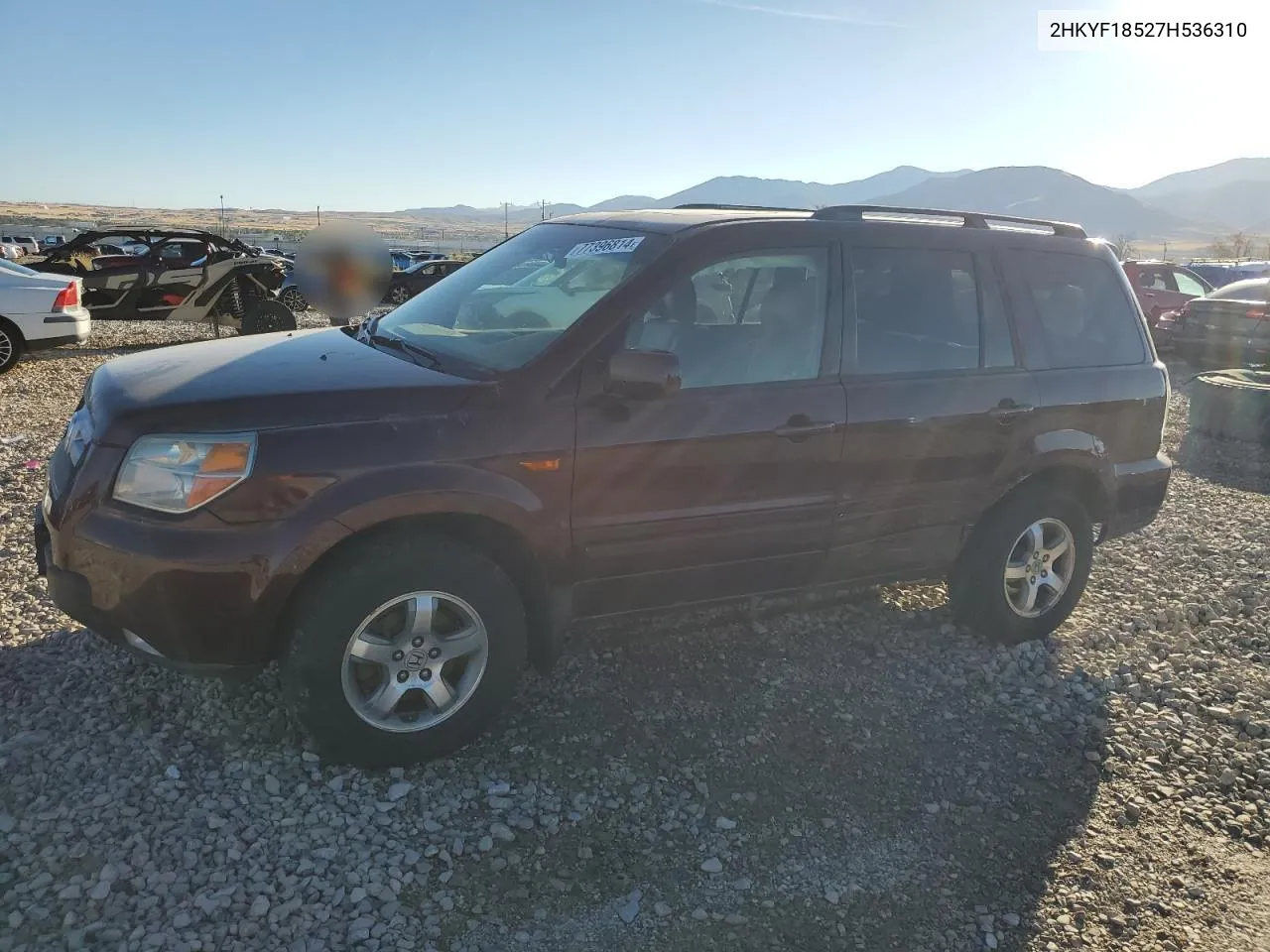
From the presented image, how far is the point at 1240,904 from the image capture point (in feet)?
9.30

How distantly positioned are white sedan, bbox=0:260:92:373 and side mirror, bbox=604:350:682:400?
31.4 feet

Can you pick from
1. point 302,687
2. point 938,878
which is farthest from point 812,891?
point 302,687

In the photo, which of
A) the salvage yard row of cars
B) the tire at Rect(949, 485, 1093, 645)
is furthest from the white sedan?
the tire at Rect(949, 485, 1093, 645)

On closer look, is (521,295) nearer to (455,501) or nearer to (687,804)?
(455,501)

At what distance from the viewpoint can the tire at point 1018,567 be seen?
168 inches

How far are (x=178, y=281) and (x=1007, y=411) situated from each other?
1167 centimetres

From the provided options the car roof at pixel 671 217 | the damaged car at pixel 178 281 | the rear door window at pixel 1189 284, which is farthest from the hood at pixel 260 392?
the rear door window at pixel 1189 284

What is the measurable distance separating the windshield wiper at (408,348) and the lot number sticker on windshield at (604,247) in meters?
0.75

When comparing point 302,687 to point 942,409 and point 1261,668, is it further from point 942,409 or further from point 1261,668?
point 1261,668

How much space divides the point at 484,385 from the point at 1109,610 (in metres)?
3.81

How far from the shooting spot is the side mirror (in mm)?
3033

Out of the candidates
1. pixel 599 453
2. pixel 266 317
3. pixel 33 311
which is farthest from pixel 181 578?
pixel 266 317

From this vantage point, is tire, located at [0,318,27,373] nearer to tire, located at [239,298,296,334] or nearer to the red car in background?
tire, located at [239,298,296,334]

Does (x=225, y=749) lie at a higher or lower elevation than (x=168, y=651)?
lower
